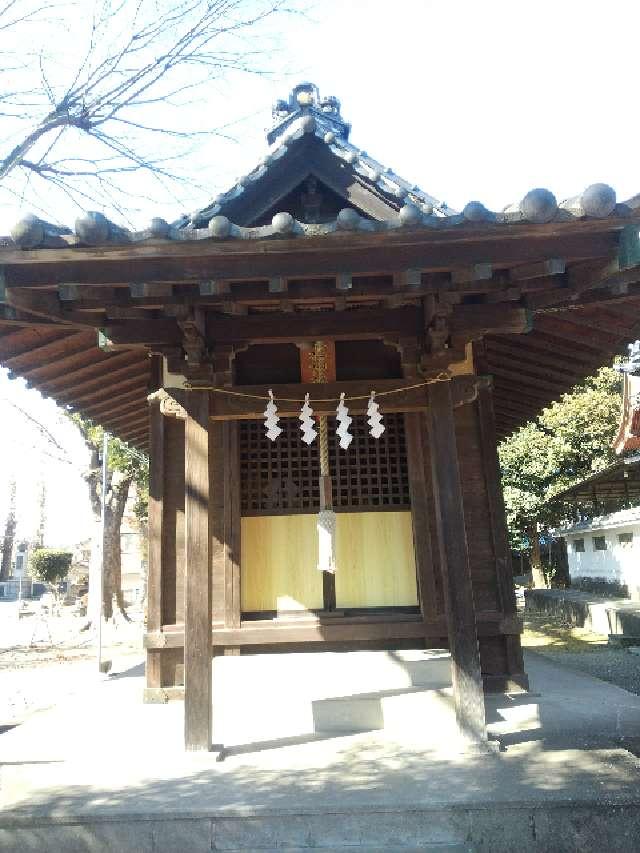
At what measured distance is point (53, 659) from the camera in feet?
45.8

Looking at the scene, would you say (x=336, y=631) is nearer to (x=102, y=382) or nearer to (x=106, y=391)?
(x=102, y=382)

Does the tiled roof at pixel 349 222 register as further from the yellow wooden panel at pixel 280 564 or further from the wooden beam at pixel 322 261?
the yellow wooden panel at pixel 280 564

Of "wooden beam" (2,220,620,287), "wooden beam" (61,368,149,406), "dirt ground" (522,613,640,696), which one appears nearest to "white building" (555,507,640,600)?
"dirt ground" (522,613,640,696)

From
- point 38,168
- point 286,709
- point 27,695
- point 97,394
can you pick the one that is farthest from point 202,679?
point 27,695

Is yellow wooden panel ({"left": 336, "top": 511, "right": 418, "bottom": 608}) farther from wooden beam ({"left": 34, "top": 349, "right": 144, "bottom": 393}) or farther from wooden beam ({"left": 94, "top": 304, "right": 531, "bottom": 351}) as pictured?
wooden beam ({"left": 34, "top": 349, "right": 144, "bottom": 393})

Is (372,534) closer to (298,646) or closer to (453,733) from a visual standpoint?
(298,646)

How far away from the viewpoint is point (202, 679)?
4.35m

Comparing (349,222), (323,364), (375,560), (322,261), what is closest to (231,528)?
(375,560)

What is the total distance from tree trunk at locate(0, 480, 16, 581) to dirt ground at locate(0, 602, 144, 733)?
36.5 metres

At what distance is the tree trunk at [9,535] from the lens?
54500 millimetres

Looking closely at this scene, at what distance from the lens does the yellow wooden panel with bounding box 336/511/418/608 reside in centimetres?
651

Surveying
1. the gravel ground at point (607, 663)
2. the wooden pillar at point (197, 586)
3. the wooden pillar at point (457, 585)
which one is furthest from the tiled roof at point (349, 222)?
the gravel ground at point (607, 663)

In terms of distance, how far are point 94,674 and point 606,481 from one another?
53.1 feet

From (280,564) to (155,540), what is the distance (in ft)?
4.69
